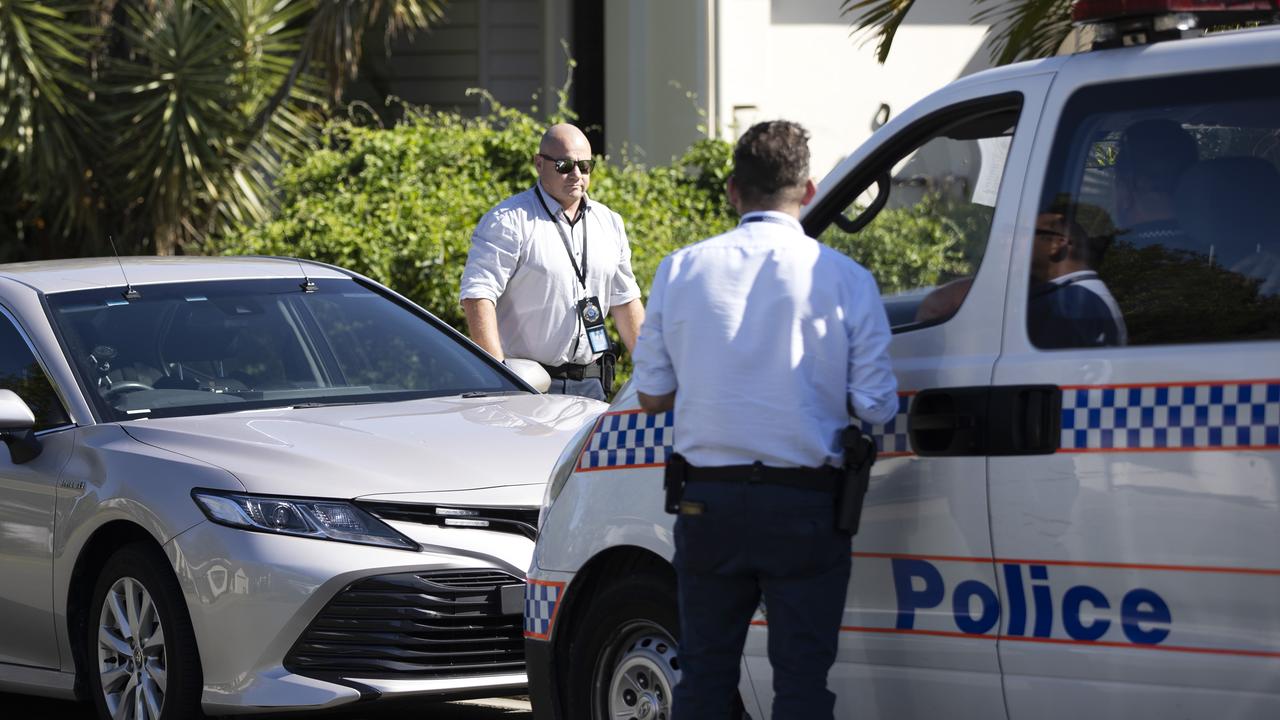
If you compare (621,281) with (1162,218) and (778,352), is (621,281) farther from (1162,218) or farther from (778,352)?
(1162,218)

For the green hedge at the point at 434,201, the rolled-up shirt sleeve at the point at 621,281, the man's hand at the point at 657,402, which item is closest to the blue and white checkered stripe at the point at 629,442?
the man's hand at the point at 657,402

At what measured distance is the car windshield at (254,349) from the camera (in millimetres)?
6398

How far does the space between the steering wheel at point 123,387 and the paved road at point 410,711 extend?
4.03 ft

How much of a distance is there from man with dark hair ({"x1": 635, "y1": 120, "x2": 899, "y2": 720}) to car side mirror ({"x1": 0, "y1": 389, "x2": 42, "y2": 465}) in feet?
9.18

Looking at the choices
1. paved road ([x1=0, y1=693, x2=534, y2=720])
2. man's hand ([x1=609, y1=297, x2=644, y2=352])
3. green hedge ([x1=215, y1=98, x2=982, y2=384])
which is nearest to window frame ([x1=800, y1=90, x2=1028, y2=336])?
paved road ([x1=0, y1=693, x2=534, y2=720])

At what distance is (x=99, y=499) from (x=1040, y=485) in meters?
3.22

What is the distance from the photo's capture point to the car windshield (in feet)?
21.0

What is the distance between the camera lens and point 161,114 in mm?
14367

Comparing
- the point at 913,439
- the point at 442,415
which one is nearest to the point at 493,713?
the point at 442,415

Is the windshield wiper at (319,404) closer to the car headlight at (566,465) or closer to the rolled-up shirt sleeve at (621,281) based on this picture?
the rolled-up shirt sleeve at (621,281)

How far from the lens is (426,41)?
17469 mm

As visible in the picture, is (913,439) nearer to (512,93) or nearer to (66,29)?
(66,29)

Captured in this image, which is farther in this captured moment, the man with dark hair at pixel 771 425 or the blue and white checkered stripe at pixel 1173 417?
the man with dark hair at pixel 771 425

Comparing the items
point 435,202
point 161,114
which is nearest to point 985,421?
point 435,202
